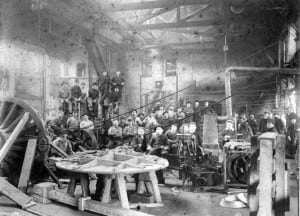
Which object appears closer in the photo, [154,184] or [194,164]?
[154,184]

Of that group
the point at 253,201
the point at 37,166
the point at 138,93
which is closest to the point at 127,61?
the point at 138,93

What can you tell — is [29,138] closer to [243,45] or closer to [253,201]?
[253,201]

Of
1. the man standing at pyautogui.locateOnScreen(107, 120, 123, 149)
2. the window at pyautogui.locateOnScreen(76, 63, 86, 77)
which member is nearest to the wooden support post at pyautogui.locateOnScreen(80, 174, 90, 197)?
the man standing at pyautogui.locateOnScreen(107, 120, 123, 149)

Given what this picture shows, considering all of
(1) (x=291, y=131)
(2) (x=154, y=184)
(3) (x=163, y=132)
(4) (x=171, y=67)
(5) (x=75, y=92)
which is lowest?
(2) (x=154, y=184)

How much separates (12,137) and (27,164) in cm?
56

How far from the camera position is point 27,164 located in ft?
17.6

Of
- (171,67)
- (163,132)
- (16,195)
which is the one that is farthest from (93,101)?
(171,67)

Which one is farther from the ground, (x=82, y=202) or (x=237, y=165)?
(x=237, y=165)

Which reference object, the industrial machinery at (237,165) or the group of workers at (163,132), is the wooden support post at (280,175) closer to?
the group of workers at (163,132)

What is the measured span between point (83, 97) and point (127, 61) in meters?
6.01

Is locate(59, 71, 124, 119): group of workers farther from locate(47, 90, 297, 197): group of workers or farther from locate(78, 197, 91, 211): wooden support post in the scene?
locate(78, 197, 91, 211): wooden support post

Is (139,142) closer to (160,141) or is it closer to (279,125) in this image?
(160,141)

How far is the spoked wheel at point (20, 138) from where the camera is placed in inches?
223

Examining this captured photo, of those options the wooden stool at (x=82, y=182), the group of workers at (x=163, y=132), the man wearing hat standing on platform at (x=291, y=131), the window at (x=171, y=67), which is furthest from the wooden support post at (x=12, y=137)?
the window at (x=171, y=67)
